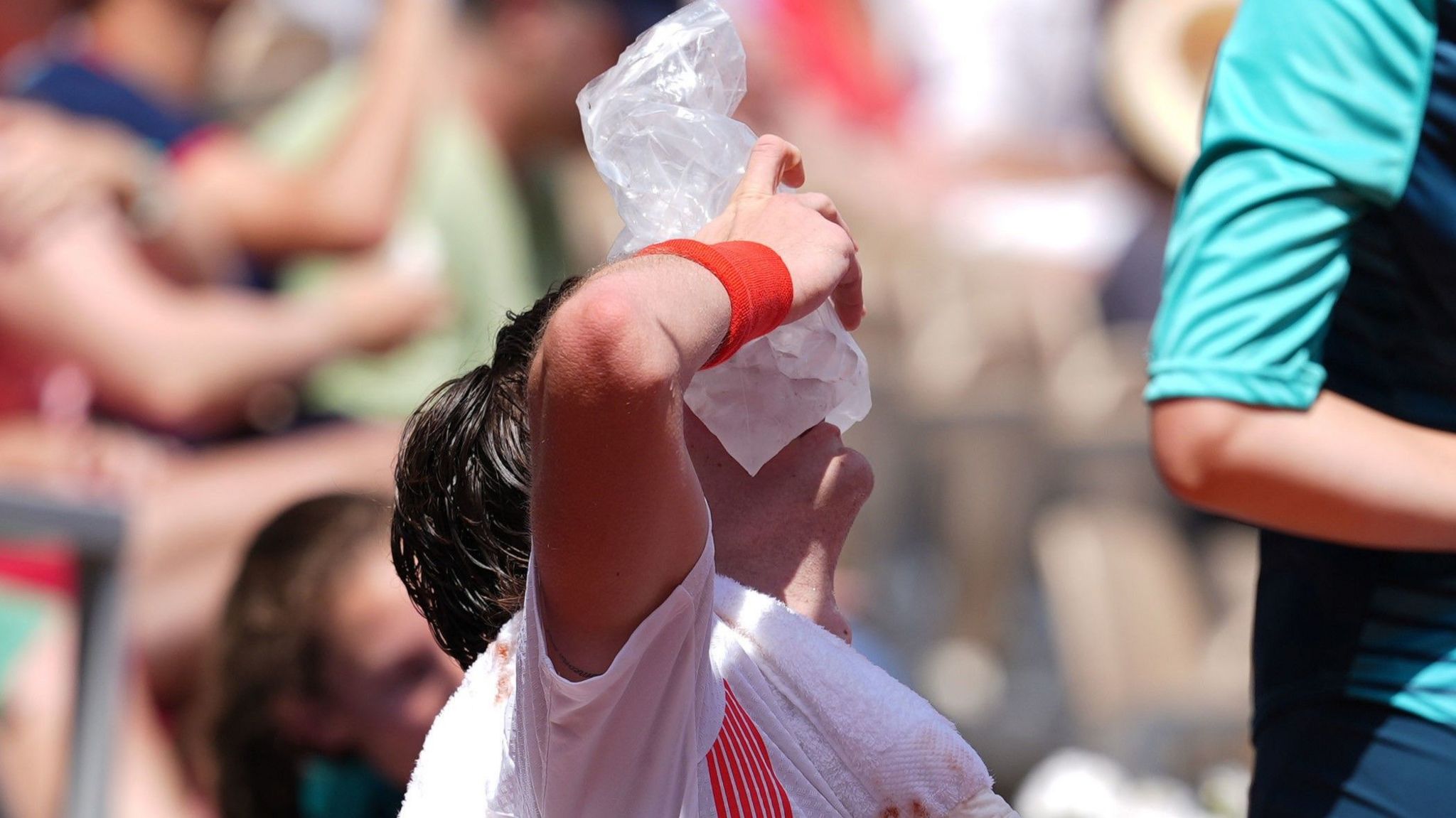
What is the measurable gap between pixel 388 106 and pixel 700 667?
270 centimetres

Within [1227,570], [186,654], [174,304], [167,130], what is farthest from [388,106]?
[1227,570]

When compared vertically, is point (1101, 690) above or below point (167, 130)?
below

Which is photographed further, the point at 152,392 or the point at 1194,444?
the point at 152,392

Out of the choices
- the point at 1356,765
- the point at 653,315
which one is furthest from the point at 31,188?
the point at 1356,765

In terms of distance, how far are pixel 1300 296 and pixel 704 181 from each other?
46cm

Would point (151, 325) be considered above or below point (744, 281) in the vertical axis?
below

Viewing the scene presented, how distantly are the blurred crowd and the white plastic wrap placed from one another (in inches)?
14.8

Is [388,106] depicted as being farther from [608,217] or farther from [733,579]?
[733,579]

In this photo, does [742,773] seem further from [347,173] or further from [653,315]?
[347,173]

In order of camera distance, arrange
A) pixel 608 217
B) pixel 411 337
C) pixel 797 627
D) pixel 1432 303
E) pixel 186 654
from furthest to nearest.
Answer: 1. pixel 608 217
2. pixel 411 337
3. pixel 186 654
4. pixel 1432 303
5. pixel 797 627

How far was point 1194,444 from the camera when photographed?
4.05 ft

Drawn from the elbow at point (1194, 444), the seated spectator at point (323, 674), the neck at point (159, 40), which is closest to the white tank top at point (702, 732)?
the elbow at point (1194, 444)

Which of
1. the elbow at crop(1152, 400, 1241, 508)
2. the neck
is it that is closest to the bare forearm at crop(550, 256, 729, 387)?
the elbow at crop(1152, 400, 1241, 508)

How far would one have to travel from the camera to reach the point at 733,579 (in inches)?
43.4
